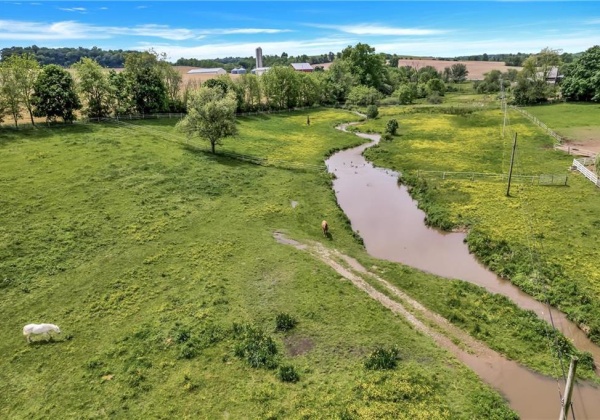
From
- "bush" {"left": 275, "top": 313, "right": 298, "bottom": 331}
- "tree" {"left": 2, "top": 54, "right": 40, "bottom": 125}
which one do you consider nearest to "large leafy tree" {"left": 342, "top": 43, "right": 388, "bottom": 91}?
"tree" {"left": 2, "top": 54, "right": 40, "bottom": 125}

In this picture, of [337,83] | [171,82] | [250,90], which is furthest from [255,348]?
[337,83]

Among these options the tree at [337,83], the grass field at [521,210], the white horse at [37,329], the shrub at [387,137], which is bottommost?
the white horse at [37,329]

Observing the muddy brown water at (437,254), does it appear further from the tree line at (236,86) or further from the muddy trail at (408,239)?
the tree line at (236,86)

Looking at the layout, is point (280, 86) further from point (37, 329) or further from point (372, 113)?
point (37, 329)

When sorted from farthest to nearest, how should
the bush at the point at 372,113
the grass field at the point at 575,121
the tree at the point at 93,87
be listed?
the bush at the point at 372,113
the tree at the point at 93,87
the grass field at the point at 575,121

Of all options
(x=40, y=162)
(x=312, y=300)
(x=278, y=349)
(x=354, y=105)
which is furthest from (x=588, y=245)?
(x=354, y=105)

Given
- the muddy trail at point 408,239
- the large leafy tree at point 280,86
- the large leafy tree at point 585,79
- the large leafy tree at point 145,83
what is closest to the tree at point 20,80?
the large leafy tree at point 145,83
